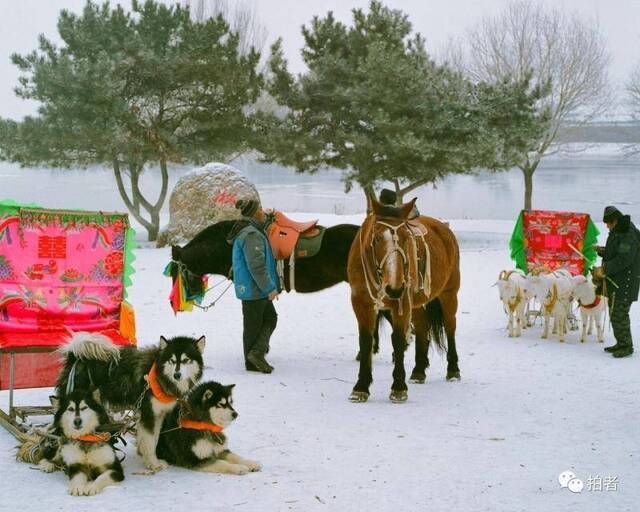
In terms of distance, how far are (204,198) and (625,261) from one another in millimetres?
12273

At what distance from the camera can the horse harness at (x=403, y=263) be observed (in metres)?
6.89

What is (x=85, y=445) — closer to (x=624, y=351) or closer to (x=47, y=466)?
(x=47, y=466)

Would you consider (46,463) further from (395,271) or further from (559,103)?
(559,103)

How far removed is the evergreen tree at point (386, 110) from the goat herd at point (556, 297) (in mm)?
10813

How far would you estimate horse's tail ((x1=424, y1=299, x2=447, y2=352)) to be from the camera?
8.46m

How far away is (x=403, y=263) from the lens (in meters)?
6.84

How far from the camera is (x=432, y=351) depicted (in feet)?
30.6

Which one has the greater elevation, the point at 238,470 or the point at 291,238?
the point at 291,238

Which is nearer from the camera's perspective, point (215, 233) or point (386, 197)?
point (386, 197)

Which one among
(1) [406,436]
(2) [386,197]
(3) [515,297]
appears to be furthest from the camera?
(3) [515,297]

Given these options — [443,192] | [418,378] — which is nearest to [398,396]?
[418,378]

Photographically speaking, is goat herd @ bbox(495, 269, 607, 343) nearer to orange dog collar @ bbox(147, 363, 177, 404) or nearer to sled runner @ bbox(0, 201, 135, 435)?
sled runner @ bbox(0, 201, 135, 435)

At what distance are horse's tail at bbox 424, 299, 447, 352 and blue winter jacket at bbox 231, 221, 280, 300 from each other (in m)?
1.60

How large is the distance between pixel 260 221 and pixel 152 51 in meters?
14.3
